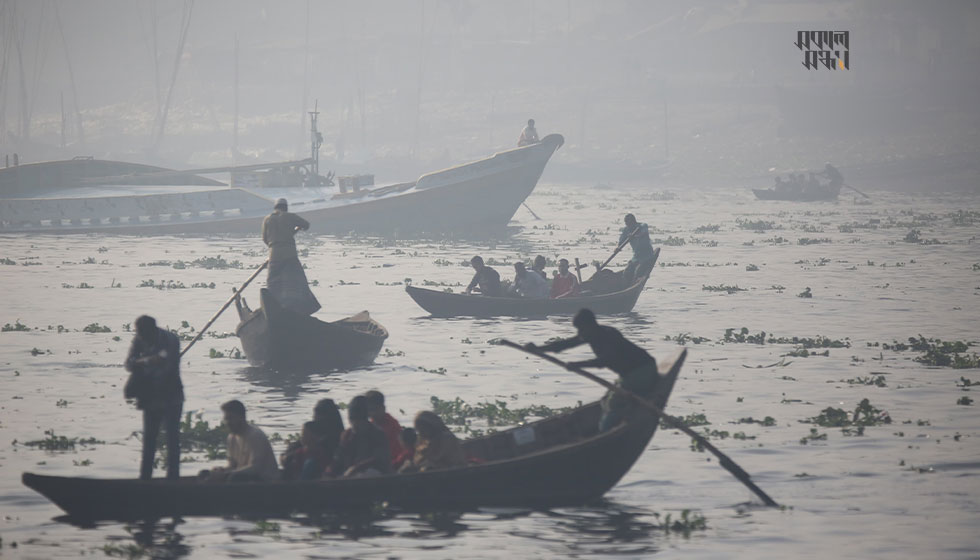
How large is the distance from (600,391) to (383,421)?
24.0ft

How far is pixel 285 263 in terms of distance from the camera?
2252 cm

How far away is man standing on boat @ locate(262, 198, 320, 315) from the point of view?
22234 mm

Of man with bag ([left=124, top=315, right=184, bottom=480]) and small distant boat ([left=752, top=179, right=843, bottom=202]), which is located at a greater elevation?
small distant boat ([left=752, top=179, right=843, bottom=202])

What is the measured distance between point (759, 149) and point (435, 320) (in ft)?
223

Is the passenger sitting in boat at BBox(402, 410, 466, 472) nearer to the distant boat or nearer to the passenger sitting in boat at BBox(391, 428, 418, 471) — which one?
the passenger sitting in boat at BBox(391, 428, 418, 471)

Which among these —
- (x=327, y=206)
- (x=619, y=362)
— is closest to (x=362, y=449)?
(x=619, y=362)

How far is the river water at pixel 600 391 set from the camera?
526 inches

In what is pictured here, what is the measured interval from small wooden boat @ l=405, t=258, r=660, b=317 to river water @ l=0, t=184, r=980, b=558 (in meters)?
0.40

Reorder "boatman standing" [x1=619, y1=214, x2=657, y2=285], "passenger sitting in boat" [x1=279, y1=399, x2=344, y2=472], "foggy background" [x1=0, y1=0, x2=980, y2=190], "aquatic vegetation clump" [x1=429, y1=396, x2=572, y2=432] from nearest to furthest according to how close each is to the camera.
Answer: "passenger sitting in boat" [x1=279, y1=399, x2=344, y2=472] < "aquatic vegetation clump" [x1=429, y1=396, x2=572, y2=432] < "boatman standing" [x1=619, y1=214, x2=657, y2=285] < "foggy background" [x1=0, y1=0, x2=980, y2=190]

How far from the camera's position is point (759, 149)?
310 ft

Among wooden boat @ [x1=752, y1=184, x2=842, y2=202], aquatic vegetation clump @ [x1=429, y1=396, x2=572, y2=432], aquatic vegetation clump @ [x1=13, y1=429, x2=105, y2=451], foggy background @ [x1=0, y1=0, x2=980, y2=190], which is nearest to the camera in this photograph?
aquatic vegetation clump @ [x1=13, y1=429, x2=105, y2=451]

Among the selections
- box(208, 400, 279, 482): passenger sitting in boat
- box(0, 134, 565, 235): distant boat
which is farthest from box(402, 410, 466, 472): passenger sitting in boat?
box(0, 134, 565, 235): distant boat

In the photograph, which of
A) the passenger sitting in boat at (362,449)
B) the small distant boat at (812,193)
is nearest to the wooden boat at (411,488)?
the passenger sitting in boat at (362,449)

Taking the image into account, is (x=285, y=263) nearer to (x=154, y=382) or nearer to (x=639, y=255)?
(x=154, y=382)
